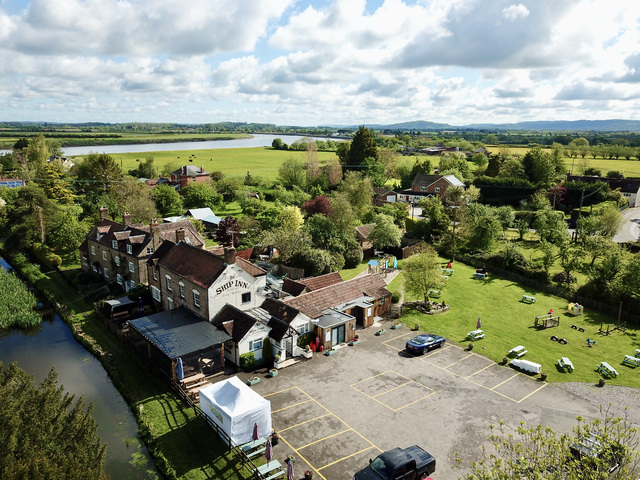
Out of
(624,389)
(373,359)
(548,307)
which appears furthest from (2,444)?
(548,307)

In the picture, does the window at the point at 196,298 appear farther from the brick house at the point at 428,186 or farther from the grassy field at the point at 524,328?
the brick house at the point at 428,186

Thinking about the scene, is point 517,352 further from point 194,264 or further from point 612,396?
point 194,264

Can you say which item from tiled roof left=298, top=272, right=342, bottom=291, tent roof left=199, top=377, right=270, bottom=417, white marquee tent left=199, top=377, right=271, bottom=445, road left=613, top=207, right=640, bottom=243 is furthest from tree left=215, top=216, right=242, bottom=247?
road left=613, top=207, right=640, bottom=243

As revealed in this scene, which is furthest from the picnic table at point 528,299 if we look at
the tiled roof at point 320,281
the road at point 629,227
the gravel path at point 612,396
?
the road at point 629,227

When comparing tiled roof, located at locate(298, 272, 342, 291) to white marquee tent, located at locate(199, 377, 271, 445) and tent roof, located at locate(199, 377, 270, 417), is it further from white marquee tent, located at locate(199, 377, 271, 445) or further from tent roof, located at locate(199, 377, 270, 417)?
white marquee tent, located at locate(199, 377, 271, 445)

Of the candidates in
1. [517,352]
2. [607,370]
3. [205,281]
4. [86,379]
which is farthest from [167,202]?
[607,370]

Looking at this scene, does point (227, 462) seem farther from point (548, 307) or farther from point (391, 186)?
point (391, 186)
